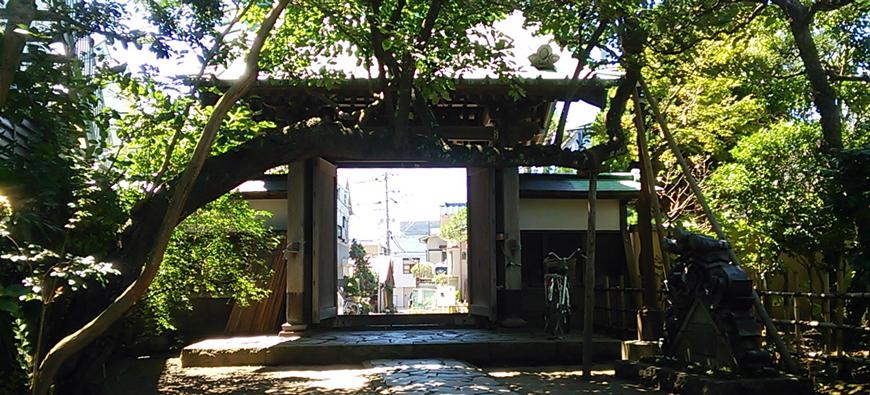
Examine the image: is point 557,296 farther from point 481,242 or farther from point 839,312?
point 839,312

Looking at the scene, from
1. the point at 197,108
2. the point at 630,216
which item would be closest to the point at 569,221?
the point at 630,216

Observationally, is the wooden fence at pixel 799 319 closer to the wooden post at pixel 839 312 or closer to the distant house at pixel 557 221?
the wooden post at pixel 839 312

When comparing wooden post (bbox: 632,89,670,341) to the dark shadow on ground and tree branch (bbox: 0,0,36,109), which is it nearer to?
the dark shadow on ground

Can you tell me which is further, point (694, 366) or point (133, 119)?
point (694, 366)

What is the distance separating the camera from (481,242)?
1162 centimetres

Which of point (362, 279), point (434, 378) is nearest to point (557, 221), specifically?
point (434, 378)

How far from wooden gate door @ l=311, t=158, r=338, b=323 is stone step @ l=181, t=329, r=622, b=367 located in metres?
1.48

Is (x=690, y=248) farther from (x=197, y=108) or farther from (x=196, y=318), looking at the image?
(x=196, y=318)

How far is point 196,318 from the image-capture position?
1165 centimetres

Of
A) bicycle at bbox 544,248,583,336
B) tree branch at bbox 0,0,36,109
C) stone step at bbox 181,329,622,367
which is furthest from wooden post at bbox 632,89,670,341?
tree branch at bbox 0,0,36,109

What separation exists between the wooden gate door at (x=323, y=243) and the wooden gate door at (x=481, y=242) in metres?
2.40

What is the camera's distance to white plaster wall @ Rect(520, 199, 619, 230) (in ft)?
41.4

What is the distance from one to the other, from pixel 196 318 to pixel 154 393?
4426mm

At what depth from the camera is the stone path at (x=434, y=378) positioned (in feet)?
21.5
